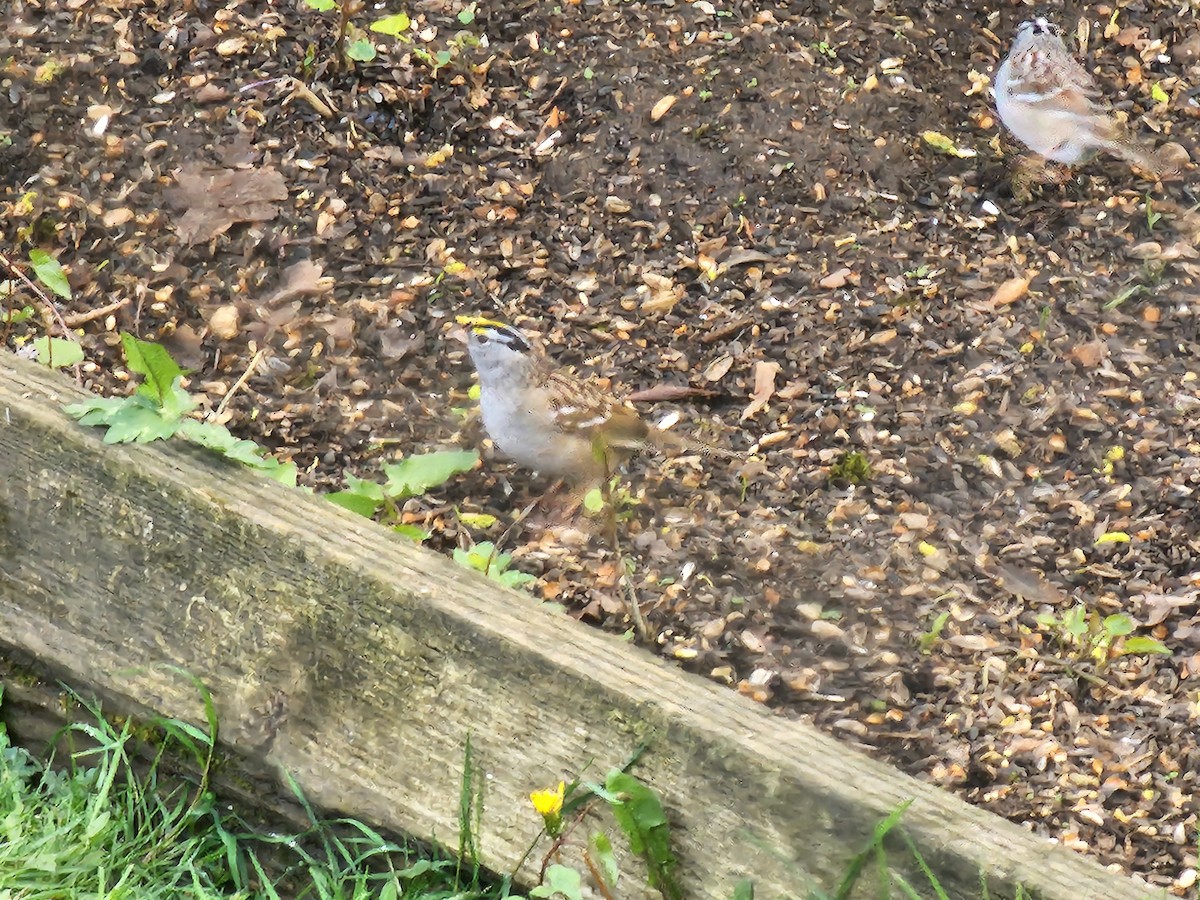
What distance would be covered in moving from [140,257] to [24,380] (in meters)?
1.08

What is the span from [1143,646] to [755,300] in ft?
3.97

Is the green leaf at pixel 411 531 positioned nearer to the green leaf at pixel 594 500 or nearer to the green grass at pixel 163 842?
the green leaf at pixel 594 500

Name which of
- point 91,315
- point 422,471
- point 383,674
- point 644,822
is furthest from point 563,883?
point 91,315

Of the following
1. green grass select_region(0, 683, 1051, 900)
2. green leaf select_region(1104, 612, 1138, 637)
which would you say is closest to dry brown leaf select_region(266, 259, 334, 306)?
green grass select_region(0, 683, 1051, 900)

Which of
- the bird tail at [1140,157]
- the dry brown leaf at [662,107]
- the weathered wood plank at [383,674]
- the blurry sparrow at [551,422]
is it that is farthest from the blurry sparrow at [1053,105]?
the weathered wood plank at [383,674]

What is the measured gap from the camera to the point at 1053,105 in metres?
3.44

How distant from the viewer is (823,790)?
1.92 meters

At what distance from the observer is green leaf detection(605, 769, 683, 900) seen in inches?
78.2

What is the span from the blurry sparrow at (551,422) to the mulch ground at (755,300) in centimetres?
11

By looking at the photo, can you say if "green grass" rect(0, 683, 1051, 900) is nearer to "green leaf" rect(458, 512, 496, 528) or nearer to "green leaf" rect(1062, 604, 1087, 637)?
"green leaf" rect(458, 512, 496, 528)

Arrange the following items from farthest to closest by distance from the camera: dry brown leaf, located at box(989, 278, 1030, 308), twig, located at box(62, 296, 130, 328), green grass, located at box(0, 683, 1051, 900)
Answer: dry brown leaf, located at box(989, 278, 1030, 308) < twig, located at box(62, 296, 130, 328) < green grass, located at box(0, 683, 1051, 900)

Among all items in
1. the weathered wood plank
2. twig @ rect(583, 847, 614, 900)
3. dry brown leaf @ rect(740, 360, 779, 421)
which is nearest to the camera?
the weathered wood plank

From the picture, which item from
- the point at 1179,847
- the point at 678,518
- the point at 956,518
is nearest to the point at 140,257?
the point at 678,518

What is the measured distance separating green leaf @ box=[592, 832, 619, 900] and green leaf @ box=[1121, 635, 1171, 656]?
122 centimetres
